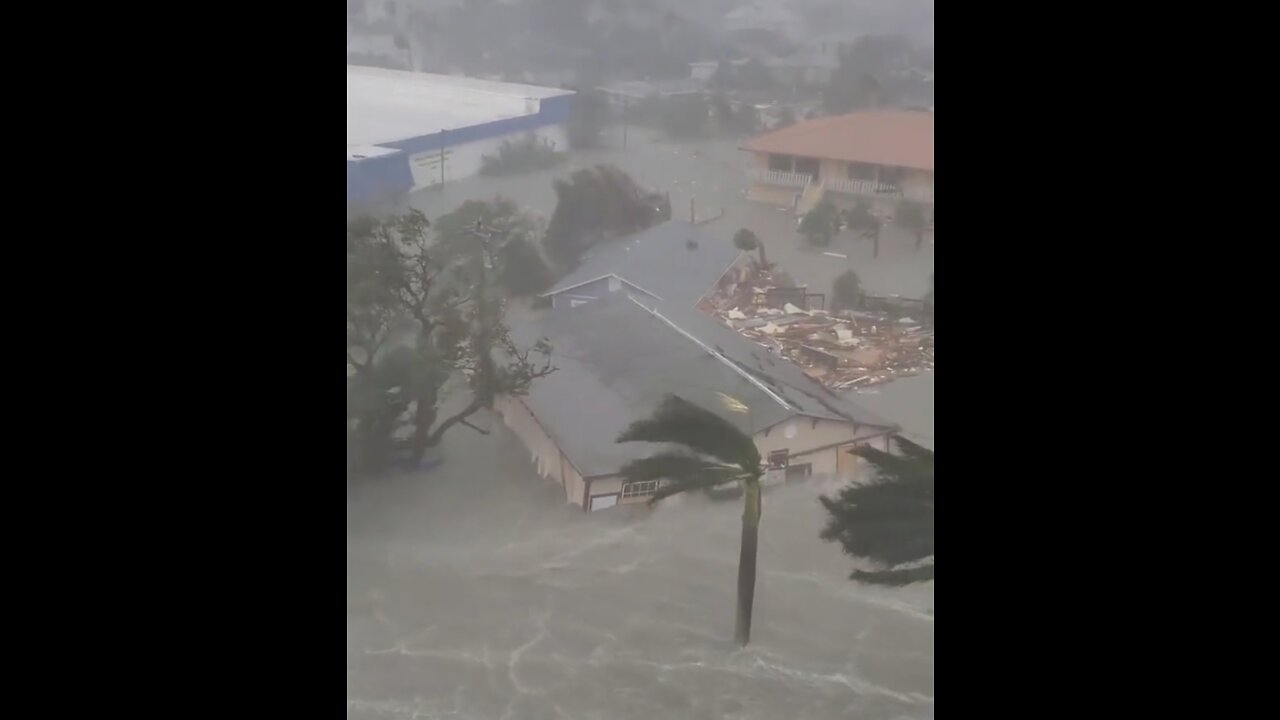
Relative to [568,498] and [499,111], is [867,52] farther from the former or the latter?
[568,498]

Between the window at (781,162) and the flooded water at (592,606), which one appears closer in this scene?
the flooded water at (592,606)

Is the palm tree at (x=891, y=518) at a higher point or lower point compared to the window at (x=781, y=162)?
lower

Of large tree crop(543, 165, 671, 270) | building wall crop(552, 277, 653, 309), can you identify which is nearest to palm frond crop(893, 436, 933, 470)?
building wall crop(552, 277, 653, 309)

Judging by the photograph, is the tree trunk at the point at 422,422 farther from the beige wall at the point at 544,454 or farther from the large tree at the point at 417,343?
the beige wall at the point at 544,454

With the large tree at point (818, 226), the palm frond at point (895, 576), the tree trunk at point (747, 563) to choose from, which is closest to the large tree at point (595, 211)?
the large tree at point (818, 226)

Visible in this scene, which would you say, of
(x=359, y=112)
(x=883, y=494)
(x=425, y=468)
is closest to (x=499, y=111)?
(x=359, y=112)

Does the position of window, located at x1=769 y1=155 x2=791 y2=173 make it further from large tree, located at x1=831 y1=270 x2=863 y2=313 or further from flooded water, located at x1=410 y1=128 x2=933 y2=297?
large tree, located at x1=831 y1=270 x2=863 y2=313

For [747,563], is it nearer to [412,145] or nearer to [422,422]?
[422,422]
